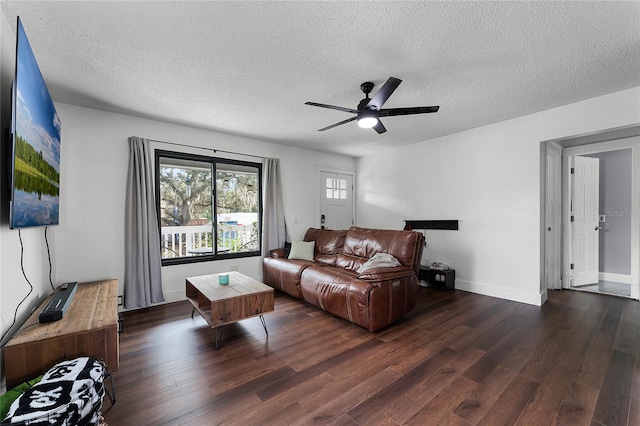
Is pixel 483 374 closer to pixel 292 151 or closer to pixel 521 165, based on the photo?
pixel 521 165

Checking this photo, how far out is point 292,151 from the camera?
16.7 feet

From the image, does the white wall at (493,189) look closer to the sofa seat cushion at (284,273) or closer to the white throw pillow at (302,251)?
the white throw pillow at (302,251)

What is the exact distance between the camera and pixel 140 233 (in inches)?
134

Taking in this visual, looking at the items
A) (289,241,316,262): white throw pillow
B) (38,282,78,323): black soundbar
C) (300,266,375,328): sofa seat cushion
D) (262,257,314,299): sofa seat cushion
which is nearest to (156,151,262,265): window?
(262,257,314,299): sofa seat cushion

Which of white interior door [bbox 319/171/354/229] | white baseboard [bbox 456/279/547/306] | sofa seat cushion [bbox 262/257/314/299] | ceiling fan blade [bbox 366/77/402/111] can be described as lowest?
white baseboard [bbox 456/279/547/306]

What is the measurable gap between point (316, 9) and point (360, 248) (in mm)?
2854

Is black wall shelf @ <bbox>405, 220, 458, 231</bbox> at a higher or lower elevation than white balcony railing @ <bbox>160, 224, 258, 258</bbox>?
higher

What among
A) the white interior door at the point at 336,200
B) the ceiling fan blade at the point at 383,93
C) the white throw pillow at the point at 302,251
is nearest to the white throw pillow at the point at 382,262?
the white throw pillow at the point at 302,251

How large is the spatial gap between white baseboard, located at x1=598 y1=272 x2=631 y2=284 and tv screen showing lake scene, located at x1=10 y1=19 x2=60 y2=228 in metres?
7.38

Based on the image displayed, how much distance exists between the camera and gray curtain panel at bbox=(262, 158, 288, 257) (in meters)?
4.58

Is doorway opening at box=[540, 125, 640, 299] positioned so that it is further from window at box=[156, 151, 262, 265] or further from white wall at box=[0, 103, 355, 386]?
white wall at box=[0, 103, 355, 386]

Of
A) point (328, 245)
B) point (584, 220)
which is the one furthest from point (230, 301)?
point (584, 220)

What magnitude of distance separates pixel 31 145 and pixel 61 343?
125 cm

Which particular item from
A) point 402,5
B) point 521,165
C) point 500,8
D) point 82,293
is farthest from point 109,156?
point 521,165
